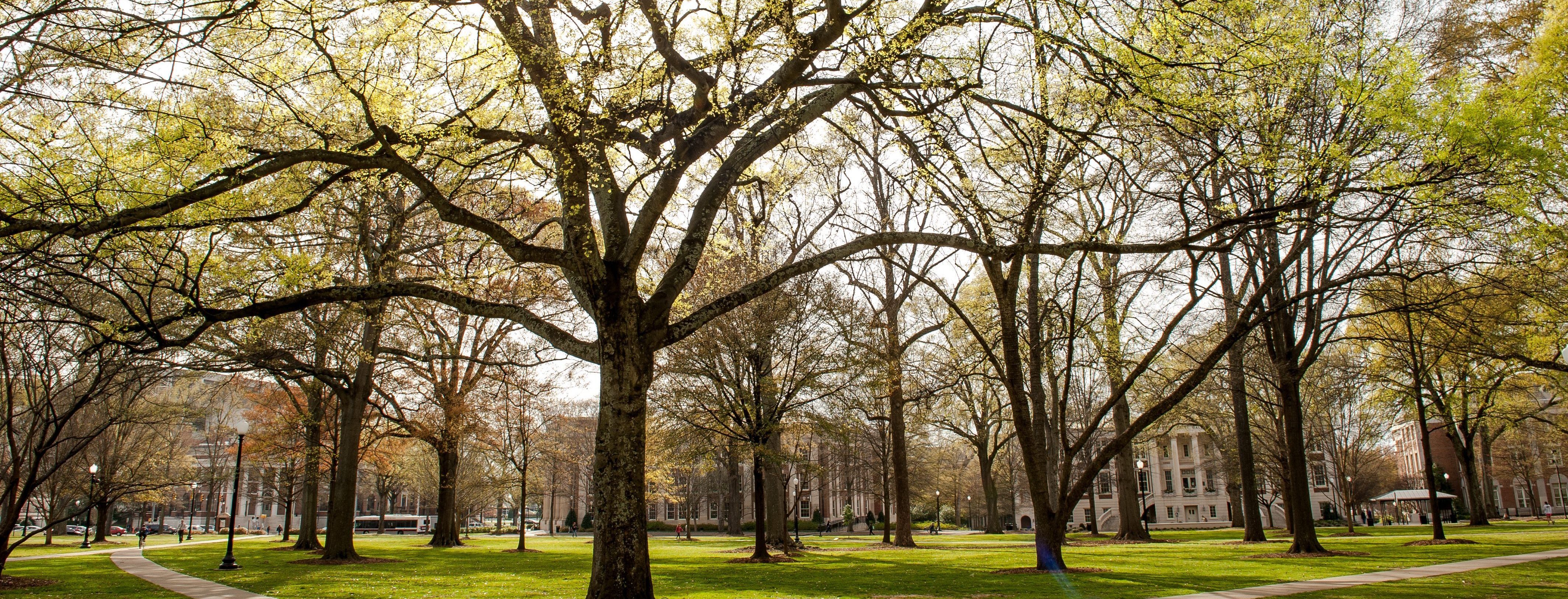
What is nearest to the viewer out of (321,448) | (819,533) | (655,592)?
(655,592)

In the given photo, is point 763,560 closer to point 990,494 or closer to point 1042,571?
point 1042,571

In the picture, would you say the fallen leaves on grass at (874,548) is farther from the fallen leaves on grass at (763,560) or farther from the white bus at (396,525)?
the white bus at (396,525)

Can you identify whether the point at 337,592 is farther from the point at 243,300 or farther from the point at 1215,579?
the point at 1215,579

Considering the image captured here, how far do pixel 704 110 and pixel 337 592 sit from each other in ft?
28.7

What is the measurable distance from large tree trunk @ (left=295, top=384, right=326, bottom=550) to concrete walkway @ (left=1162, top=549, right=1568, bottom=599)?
78.9 feet

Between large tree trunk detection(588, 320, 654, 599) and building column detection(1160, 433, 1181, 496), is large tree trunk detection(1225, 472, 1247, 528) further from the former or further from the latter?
large tree trunk detection(588, 320, 654, 599)

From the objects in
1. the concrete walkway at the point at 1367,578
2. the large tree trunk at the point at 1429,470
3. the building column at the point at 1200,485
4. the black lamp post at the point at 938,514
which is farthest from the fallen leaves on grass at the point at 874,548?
the building column at the point at 1200,485

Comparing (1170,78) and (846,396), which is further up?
(1170,78)

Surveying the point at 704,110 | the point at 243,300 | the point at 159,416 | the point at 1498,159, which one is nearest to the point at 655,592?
the point at 704,110

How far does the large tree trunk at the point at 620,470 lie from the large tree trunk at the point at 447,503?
1987cm

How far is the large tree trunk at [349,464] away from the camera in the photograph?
19469 millimetres

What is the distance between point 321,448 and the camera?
23859 mm

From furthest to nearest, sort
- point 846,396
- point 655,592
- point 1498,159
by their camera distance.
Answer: point 846,396, point 655,592, point 1498,159

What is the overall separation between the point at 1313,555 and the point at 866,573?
9930 millimetres
